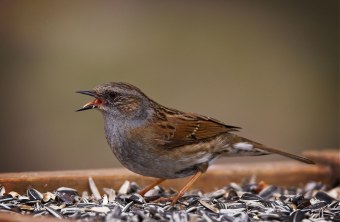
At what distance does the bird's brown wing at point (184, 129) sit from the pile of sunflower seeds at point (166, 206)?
1.68 feet

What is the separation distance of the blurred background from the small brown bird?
563cm

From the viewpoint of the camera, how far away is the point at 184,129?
21.7 ft

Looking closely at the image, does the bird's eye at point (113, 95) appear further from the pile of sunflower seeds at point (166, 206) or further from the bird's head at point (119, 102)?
the pile of sunflower seeds at point (166, 206)

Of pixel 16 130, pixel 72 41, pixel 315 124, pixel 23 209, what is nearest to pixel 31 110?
pixel 16 130

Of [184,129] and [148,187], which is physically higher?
[184,129]

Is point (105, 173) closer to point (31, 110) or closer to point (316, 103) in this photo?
point (31, 110)

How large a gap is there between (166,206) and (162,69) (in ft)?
27.2

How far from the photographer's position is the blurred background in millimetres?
12742

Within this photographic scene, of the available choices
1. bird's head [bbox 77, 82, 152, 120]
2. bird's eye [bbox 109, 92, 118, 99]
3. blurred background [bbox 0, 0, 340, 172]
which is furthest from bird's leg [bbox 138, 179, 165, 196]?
blurred background [bbox 0, 0, 340, 172]

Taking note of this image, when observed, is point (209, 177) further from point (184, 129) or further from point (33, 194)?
point (33, 194)

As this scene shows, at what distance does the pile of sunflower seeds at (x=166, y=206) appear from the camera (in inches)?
212

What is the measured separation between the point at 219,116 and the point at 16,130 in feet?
11.9

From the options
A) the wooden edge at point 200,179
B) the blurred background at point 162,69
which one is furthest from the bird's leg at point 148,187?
the blurred background at point 162,69

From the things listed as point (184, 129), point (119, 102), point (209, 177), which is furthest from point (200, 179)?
point (119, 102)
